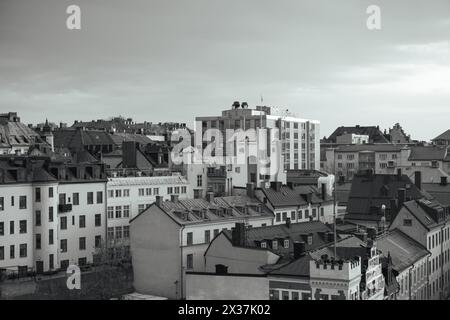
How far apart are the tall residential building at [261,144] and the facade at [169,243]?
15239 millimetres

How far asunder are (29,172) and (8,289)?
30.0 feet

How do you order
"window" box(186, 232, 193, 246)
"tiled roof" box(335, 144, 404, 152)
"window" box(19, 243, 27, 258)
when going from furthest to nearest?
"tiled roof" box(335, 144, 404, 152) < "window" box(19, 243, 27, 258) < "window" box(186, 232, 193, 246)

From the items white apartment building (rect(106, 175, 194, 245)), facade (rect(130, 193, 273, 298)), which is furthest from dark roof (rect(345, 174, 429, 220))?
white apartment building (rect(106, 175, 194, 245))

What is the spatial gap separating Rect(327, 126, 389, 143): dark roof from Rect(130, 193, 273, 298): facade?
8710cm

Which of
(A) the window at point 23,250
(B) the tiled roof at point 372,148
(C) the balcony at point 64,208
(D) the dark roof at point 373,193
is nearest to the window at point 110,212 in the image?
(C) the balcony at point 64,208

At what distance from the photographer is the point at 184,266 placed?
43.9 meters

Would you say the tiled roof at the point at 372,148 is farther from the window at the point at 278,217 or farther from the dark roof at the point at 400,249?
the dark roof at the point at 400,249

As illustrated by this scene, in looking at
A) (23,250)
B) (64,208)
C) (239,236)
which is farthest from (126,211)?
(239,236)

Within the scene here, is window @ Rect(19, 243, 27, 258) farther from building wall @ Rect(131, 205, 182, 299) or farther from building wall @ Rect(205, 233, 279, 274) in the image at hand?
building wall @ Rect(205, 233, 279, 274)

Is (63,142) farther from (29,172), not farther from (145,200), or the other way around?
(29,172)

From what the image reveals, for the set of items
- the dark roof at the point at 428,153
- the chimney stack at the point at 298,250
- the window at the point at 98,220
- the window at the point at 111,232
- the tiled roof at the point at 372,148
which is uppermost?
the tiled roof at the point at 372,148

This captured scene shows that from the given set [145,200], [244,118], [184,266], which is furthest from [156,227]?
[244,118]

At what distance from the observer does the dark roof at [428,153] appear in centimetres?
9094

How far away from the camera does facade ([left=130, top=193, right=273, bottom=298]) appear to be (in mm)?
44094
